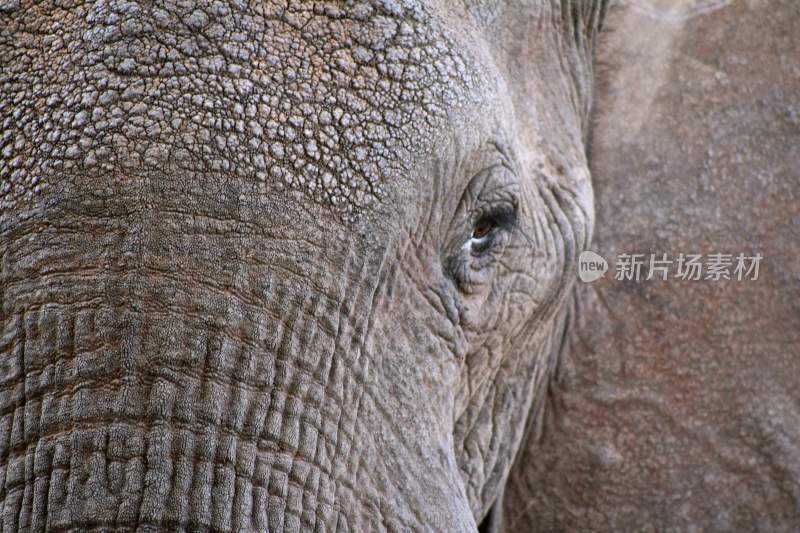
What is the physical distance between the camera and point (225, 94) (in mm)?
1308

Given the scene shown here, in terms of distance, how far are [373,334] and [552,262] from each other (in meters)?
0.36

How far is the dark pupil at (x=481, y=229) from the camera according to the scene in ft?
5.13

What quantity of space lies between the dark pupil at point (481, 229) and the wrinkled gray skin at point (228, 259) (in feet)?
0.28

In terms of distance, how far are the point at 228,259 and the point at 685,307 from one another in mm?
871

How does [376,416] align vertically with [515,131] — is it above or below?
below

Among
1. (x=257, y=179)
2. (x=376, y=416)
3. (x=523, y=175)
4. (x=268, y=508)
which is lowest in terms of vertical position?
(x=268, y=508)

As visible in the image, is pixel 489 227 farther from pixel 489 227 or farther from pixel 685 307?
pixel 685 307

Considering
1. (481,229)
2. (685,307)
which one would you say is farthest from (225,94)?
(685,307)

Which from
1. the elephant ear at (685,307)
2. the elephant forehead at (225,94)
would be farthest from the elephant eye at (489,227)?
the elephant ear at (685,307)

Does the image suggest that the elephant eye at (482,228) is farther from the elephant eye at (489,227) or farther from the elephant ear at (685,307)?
the elephant ear at (685,307)

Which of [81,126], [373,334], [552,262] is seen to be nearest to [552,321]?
[552,262]

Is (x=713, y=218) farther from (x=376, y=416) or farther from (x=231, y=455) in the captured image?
(x=231, y=455)

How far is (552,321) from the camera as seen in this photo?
1836 millimetres

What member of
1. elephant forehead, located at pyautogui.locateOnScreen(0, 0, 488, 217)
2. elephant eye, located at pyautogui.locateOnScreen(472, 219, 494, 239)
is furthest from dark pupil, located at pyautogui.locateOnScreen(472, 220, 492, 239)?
elephant forehead, located at pyautogui.locateOnScreen(0, 0, 488, 217)
